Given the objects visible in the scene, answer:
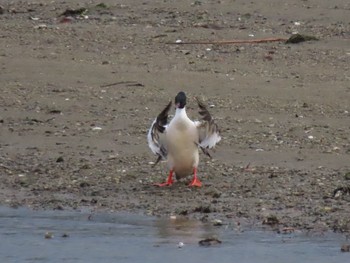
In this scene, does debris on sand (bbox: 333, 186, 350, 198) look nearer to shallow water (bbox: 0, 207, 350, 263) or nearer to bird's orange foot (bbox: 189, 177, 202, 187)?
shallow water (bbox: 0, 207, 350, 263)

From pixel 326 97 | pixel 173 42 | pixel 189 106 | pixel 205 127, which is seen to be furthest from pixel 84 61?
→ pixel 205 127

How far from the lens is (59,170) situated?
35.5 feet

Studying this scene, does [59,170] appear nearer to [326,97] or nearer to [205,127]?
[205,127]

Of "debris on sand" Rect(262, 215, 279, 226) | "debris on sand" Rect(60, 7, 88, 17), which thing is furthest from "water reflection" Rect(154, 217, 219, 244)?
"debris on sand" Rect(60, 7, 88, 17)

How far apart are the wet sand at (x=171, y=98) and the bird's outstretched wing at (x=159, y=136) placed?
268 mm

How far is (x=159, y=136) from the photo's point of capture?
412 inches

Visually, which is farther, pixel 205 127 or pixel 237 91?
pixel 237 91

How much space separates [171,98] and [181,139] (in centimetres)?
253

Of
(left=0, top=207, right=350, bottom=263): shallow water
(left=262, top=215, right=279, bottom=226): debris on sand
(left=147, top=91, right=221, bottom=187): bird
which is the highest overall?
(left=147, top=91, right=221, bottom=187): bird

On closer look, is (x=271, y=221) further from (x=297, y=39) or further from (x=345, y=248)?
(x=297, y=39)

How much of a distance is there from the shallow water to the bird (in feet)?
3.11

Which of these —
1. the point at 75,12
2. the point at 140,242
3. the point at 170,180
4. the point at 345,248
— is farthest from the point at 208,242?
the point at 75,12

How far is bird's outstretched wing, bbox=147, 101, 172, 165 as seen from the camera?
1038 cm

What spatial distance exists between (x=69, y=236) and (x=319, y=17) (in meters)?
7.39
